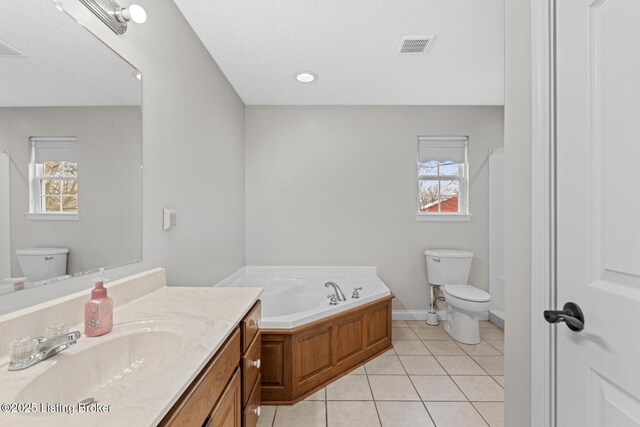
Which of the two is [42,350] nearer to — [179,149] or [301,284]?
[179,149]

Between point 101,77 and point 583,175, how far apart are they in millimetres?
1753

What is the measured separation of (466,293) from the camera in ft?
8.93

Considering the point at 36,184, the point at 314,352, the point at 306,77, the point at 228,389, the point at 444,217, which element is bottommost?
the point at 314,352

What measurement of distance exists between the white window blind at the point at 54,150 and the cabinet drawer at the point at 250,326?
0.89 meters

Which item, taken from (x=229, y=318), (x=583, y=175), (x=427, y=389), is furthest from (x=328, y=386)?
(x=583, y=175)

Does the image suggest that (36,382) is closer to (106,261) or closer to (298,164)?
(106,261)

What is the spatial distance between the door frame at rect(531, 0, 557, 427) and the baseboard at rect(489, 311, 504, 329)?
258 cm

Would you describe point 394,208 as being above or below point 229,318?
above

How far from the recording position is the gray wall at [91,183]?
0.85 metres

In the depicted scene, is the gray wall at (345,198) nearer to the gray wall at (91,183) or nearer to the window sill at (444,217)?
the window sill at (444,217)

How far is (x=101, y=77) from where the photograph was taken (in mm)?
1159

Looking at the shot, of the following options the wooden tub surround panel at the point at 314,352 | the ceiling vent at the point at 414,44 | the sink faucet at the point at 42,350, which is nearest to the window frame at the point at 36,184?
the sink faucet at the point at 42,350

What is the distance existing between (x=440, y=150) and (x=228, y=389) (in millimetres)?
3254

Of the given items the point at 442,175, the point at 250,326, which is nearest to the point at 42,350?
the point at 250,326
